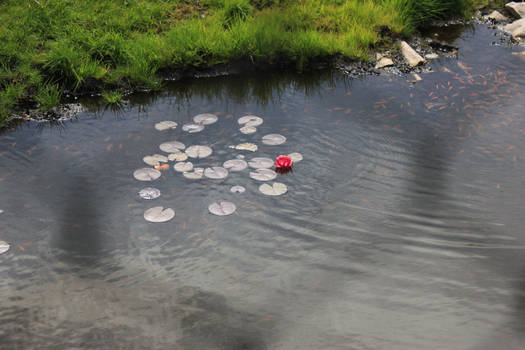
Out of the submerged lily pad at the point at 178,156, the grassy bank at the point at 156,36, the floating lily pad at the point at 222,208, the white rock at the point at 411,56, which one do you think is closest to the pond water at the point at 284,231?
the floating lily pad at the point at 222,208

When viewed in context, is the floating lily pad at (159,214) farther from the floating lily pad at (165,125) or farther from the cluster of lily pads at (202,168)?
the floating lily pad at (165,125)

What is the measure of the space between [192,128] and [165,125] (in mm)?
244

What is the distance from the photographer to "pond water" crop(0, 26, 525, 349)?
261cm

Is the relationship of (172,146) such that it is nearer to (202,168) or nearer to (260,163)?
(202,168)

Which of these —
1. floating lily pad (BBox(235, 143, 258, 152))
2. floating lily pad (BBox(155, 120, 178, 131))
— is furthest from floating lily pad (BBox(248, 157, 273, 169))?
floating lily pad (BBox(155, 120, 178, 131))

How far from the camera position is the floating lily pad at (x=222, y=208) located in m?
3.31

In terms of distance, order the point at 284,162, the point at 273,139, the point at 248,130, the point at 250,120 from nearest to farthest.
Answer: the point at 284,162 < the point at 273,139 < the point at 248,130 < the point at 250,120

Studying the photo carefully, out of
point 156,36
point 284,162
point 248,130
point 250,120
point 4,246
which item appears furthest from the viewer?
point 156,36

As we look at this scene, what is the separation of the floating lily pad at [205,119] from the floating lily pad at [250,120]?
217 millimetres

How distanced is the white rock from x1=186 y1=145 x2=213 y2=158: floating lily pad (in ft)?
8.24

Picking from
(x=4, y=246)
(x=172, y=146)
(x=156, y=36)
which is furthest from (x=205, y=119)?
(x=4, y=246)

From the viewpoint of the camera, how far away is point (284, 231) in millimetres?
3176

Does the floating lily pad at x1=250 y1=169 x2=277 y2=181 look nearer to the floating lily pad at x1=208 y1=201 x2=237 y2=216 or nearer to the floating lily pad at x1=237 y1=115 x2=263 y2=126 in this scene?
the floating lily pad at x1=208 y1=201 x2=237 y2=216

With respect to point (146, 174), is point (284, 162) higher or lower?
higher
